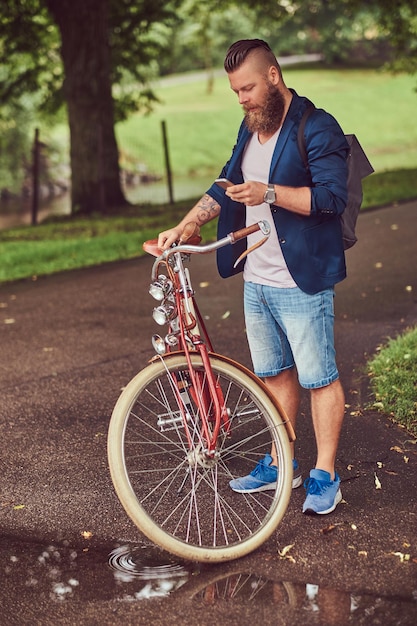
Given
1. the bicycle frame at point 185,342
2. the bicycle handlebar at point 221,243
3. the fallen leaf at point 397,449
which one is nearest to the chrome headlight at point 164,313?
the bicycle frame at point 185,342

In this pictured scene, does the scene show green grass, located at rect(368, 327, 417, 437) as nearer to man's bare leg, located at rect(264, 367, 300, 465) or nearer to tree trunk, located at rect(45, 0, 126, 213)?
man's bare leg, located at rect(264, 367, 300, 465)

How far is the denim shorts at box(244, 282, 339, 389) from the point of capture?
4.04 metres

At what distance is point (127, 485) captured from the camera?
367cm

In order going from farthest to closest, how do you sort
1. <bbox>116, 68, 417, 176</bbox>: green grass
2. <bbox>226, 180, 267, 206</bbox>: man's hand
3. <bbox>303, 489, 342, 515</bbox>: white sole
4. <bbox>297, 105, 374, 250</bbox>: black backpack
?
<bbox>116, 68, 417, 176</bbox>: green grass, <bbox>303, 489, 342, 515</bbox>: white sole, <bbox>297, 105, 374, 250</bbox>: black backpack, <bbox>226, 180, 267, 206</bbox>: man's hand

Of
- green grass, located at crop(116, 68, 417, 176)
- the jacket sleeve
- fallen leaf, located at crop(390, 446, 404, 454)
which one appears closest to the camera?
the jacket sleeve

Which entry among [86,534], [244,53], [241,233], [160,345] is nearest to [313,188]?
[241,233]

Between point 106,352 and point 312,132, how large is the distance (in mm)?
3735

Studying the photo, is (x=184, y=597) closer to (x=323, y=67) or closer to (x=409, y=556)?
(x=409, y=556)

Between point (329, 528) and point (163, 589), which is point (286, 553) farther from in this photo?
point (163, 589)

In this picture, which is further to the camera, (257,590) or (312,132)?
(312,132)

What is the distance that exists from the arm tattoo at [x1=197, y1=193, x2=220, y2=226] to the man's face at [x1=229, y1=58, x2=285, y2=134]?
43 centimetres

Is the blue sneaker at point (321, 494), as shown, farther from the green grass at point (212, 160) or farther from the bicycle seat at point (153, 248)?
the bicycle seat at point (153, 248)

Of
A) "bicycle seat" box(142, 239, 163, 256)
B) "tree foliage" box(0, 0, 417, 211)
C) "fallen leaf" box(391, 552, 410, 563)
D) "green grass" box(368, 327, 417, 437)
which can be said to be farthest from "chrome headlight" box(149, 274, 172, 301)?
"tree foliage" box(0, 0, 417, 211)

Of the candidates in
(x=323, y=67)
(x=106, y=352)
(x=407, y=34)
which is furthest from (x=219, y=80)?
(x=106, y=352)
